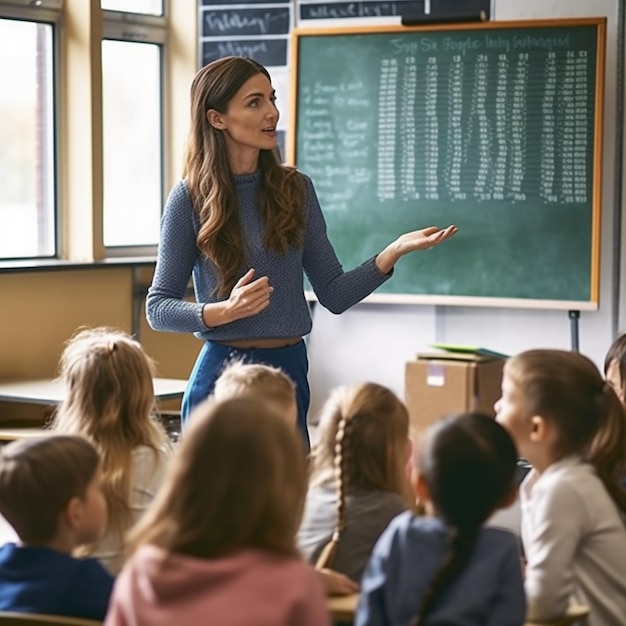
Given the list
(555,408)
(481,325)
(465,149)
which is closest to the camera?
(555,408)

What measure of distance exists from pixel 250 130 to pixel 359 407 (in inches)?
43.1

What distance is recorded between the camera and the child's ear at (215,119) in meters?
3.20

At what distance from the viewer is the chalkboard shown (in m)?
5.48

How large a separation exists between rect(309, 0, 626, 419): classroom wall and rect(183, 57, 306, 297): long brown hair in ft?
8.94

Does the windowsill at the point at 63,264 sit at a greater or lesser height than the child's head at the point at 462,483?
greater

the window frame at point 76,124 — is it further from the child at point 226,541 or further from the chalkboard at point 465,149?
the child at point 226,541

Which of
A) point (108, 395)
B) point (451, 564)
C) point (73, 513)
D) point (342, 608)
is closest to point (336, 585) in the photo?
point (342, 608)

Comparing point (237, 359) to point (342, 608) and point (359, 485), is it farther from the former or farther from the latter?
point (342, 608)

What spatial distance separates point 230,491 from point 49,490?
2.01 ft

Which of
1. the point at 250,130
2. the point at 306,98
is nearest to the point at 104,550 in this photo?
the point at 250,130

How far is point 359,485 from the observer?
230 centimetres

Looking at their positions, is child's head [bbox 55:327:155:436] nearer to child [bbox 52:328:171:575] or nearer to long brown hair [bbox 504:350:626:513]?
child [bbox 52:328:171:575]

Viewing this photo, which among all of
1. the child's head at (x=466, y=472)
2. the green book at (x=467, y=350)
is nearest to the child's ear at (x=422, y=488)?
the child's head at (x=466, y=472)

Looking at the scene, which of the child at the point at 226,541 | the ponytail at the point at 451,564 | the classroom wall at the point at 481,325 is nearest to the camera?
the child at the point at 226,541
